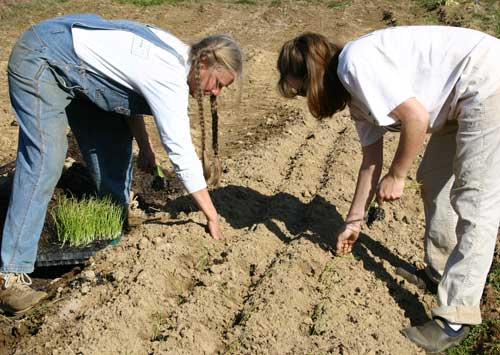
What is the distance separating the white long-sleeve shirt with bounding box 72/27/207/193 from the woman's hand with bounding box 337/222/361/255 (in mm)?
1021

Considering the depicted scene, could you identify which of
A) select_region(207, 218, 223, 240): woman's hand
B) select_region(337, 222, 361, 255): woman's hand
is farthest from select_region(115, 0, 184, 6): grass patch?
select_region(337, 222, 361, 255): woman's hand

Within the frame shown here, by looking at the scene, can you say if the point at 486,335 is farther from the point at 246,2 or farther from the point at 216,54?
the point at 246,2

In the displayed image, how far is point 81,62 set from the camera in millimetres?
3428

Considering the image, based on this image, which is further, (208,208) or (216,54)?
(208,208)

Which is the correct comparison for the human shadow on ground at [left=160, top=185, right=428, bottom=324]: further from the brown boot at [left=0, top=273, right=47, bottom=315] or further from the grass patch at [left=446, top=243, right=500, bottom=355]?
the brown boot at [left=0, top=273, right=47, bottom=315]

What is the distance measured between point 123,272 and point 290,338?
1.08 m

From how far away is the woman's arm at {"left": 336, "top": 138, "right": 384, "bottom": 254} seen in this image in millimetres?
3670

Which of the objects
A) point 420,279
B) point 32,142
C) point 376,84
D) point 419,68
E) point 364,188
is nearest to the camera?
point 376,84

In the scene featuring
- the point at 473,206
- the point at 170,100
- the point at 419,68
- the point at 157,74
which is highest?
the point at 419,68

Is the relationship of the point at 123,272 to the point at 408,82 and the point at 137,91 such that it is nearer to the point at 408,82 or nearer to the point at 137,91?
the point at 137,91

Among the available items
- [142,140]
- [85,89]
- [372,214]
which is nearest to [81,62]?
[85,89]

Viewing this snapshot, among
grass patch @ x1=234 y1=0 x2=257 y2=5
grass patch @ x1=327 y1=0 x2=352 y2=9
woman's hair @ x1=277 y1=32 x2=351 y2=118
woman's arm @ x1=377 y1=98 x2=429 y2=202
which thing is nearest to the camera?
woman's arm @ x1=377 y1=98 x2=429 y2=202

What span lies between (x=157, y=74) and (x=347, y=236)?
156 centimetres

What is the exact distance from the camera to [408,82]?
10.1 ft
